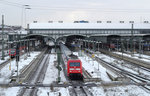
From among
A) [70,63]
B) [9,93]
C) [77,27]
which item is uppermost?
[77,27]

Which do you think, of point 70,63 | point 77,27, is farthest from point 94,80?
point 77,27

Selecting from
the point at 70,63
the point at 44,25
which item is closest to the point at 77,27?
the point at 44,25

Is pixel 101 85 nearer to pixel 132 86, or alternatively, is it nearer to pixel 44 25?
pixel 132 86

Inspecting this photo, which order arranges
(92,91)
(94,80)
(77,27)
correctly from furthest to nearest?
(77,27) → (94,80) → (92,91)

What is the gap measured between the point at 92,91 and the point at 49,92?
11.7 feet

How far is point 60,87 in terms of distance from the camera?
17.1 meters

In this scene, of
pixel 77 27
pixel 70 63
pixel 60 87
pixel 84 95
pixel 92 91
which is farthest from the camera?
pixel 77 27

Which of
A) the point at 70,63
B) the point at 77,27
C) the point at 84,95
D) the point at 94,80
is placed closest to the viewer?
the point at 84,95

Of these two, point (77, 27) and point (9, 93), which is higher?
Result: point (77, 27)

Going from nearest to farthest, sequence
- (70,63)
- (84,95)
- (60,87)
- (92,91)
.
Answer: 1. (84,95)
2. (92,91)
3. (60,87)
4. (70,63)

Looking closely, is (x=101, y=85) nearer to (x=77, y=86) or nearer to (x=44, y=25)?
(x=77, y=86)

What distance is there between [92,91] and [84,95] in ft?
4.33

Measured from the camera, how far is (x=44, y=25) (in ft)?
267

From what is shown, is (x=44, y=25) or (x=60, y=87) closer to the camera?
(x=60, y=87)
